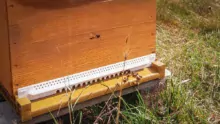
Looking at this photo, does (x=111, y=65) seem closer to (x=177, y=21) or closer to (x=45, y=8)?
(x=45, y=8)

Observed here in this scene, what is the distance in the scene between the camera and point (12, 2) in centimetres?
185

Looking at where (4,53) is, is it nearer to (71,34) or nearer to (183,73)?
(71,34)

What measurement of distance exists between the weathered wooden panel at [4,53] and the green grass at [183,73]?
45 cm

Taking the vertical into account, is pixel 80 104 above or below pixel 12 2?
below

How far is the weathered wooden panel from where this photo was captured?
1900mm

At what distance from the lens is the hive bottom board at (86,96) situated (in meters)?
2.05

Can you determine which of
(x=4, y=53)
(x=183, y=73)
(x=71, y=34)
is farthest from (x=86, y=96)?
(x=183, y=73)

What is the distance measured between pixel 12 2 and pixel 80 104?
0.74 meters

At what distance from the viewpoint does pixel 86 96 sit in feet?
7.38

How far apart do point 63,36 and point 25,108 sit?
43 centimetres

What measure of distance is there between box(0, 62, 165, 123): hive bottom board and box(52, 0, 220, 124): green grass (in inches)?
3.5

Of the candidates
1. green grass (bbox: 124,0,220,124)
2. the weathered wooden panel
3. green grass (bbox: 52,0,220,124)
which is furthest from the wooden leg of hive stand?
green grass (bbox: 124,0,220,124)

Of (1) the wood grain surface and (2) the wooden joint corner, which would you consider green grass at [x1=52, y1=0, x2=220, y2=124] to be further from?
(1) the wood grain surface

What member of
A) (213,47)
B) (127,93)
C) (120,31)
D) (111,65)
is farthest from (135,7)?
(213,47)
